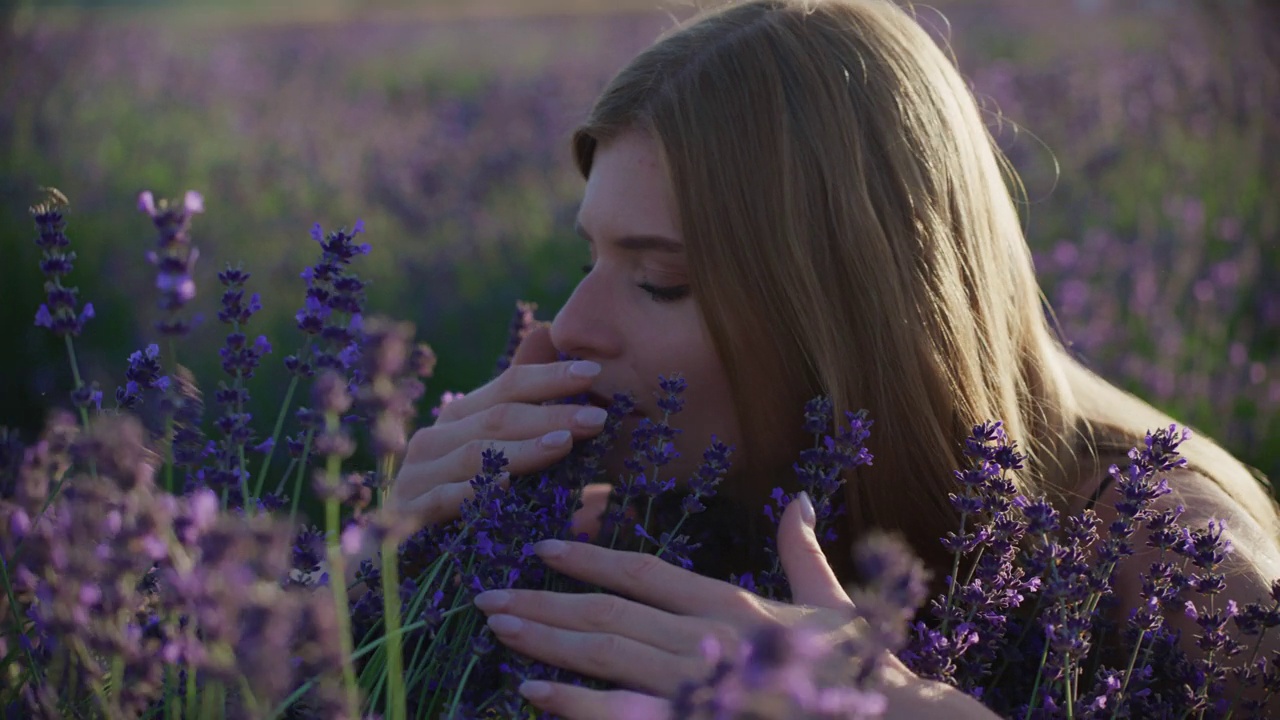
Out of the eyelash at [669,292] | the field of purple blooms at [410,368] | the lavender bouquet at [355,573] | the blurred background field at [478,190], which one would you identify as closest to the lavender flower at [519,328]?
the field of purple blooms at [410,368]

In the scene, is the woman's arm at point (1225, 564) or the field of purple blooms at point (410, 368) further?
the woman's arm at point (1225, 564)

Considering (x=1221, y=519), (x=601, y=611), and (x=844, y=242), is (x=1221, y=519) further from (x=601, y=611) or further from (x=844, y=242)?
(x=601, y=611)

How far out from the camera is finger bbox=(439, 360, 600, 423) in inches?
89.0

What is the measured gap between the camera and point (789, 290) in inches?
90.3

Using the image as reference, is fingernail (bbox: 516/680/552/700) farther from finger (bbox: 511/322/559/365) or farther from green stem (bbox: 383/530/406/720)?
finger (bbox: 511/322/559/365)

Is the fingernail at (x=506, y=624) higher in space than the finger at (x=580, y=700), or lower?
higher

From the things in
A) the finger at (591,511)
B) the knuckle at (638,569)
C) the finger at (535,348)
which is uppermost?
the finger at (535,348)

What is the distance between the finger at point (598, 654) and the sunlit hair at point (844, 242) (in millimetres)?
793

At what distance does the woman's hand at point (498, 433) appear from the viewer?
2.13 m

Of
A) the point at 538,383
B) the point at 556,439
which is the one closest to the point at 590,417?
the point at 556,439

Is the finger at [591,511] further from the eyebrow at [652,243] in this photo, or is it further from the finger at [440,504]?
the eyebrow at [652,243]

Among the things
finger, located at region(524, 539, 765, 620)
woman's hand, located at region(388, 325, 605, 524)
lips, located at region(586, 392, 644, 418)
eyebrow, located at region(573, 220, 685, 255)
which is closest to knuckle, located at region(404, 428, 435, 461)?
woman's hand, located at region(388, 325, 605, 524)

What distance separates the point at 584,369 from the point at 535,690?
0.89 meters

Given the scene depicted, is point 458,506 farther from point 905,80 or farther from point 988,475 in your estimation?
point 905,80
